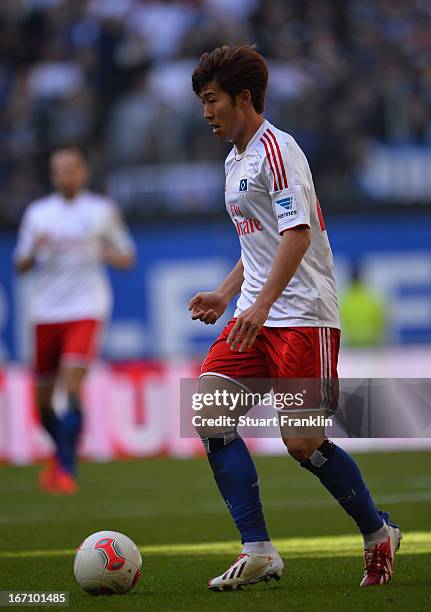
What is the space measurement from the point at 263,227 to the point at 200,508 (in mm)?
4066

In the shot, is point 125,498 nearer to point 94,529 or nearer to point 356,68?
point 94,529

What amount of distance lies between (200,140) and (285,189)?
11.0 metres

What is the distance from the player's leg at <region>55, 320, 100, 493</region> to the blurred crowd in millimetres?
6055

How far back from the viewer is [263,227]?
5074 mm

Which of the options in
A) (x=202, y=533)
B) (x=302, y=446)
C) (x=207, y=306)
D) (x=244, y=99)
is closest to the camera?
(x=302, y=446)

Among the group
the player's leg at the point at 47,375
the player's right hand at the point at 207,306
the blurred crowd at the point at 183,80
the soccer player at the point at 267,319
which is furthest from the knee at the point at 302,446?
the blurred crowd at the point at 183,80

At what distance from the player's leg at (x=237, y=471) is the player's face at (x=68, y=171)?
17.6 ft

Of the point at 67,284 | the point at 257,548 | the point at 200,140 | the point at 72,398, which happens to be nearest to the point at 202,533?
the point at 257,548

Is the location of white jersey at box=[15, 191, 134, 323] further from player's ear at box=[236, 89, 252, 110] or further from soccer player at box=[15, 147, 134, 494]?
player's ear at box=[236, 89, 252, 110]

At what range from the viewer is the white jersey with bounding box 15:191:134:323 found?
1030 centimetres

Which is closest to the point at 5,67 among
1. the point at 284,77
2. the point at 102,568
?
the point at 284,77

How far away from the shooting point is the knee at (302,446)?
4844 millimetres

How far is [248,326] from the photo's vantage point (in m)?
4.71

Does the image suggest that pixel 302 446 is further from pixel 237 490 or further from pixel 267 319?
pixel 267 319
